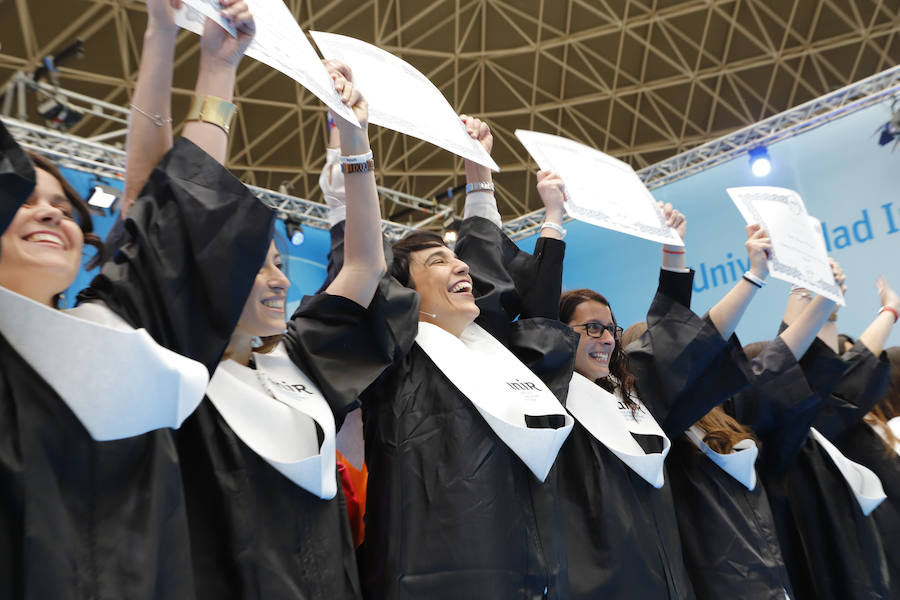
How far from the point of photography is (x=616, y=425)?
2322mm

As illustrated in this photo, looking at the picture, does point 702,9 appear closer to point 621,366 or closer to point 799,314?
point 799,314

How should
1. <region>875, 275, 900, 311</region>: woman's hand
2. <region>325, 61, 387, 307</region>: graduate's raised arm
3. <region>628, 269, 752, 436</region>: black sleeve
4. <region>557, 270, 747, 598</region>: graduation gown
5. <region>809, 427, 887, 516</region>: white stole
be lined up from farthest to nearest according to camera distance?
<region>875, 275, 900, 311</region>: woman's hand < <region>809, 427, 887, 516</region>: white stole < <region>628, 269, 752, 436</region>: black sleeve < <region>557, 270, 747, 598</region>: graduation gown < <region>325, 61, 387, 307</region>: graduate's raised arm

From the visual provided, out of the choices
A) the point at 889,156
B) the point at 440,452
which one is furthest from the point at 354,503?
the point at 889,156

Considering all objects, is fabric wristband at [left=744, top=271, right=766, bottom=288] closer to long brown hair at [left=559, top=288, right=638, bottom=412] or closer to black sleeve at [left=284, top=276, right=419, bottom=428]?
long brown hair at [left=559, top=288, right=638, bottom=412]

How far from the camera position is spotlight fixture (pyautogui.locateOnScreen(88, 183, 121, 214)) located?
556cm

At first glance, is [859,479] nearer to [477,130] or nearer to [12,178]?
[477,130]

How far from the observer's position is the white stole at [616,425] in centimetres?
222

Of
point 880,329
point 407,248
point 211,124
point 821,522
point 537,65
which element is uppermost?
point 537,65

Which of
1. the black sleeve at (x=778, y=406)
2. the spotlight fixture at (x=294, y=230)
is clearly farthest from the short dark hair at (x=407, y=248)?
the spotlight fixture at (x=294, y=230)

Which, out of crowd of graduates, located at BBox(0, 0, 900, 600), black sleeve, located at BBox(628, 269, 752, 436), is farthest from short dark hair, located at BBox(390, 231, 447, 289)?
black sleeve, located at BBox(628, 269, 752, 436)

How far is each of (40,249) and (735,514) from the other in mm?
2212

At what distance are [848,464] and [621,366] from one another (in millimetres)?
1129

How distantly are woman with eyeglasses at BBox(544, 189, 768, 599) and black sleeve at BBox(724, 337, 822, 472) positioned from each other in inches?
14.7

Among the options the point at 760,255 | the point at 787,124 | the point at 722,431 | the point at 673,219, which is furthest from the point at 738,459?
the point at 787,124
